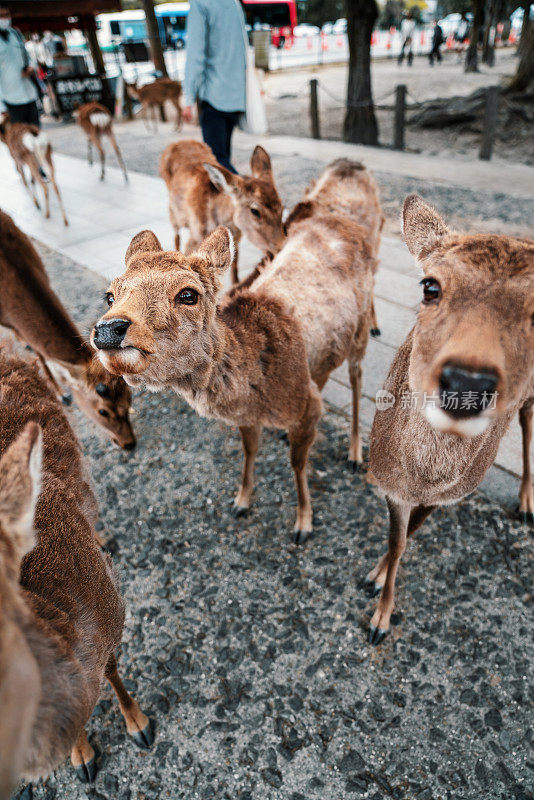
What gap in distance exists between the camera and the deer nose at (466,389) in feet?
3.91

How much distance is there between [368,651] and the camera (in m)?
2.51

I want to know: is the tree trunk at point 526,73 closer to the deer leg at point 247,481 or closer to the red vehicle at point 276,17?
the deer leg at point 247,481

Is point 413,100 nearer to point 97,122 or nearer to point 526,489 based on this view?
point 97,122

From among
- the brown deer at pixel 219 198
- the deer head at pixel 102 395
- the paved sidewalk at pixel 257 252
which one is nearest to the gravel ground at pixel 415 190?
the paved sidewalk at pixel 257 252

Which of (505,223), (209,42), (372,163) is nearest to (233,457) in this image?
(209,42)

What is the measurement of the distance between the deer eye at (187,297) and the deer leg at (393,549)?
1.30 meters

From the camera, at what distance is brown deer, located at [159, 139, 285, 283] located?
4352mm

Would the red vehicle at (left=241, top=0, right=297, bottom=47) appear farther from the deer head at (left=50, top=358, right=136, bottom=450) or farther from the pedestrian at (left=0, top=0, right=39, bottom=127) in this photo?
the deer head at (left=50, top=358, right=136, bottom=450)

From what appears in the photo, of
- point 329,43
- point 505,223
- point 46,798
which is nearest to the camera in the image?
point 46,798

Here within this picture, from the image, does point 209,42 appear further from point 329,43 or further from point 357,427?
point 329,43

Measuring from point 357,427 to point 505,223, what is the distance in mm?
5402

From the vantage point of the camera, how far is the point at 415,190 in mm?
8633

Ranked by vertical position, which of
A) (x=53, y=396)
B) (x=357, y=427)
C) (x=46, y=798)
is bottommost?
(x=46, y=798)

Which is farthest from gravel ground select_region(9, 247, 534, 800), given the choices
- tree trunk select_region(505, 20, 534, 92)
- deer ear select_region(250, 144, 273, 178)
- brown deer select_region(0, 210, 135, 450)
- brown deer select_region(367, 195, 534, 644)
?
tree trunk select_region(505, 20, 534, 92)
